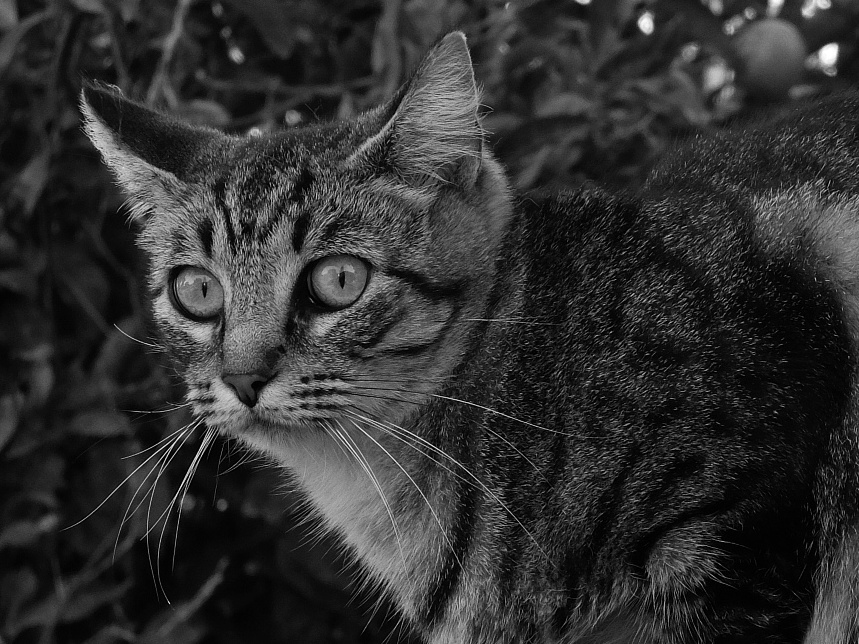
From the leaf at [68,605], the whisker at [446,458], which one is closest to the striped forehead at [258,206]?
the whisker at [446,458]

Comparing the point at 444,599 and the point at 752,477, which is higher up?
the point at 752,477

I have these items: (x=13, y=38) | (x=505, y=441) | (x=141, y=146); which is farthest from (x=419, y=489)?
(x=13, y=38)

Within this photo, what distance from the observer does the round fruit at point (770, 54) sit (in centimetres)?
245

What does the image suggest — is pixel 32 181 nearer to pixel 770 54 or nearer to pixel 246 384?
pixel 246 384

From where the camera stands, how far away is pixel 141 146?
182cm

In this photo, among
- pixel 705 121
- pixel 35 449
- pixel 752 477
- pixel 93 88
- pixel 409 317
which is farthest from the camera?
pixel 705 121

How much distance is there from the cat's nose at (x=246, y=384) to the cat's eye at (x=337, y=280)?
0.18 meters

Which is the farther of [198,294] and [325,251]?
[198,294]

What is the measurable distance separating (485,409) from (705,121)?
50.3 inches

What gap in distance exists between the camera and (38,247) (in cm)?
223

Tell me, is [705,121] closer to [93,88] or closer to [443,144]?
[443,144]

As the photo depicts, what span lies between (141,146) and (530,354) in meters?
0.86

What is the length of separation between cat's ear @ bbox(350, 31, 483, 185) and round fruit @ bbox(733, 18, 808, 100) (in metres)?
1.13

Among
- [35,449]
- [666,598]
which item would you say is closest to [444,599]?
[666,598]
